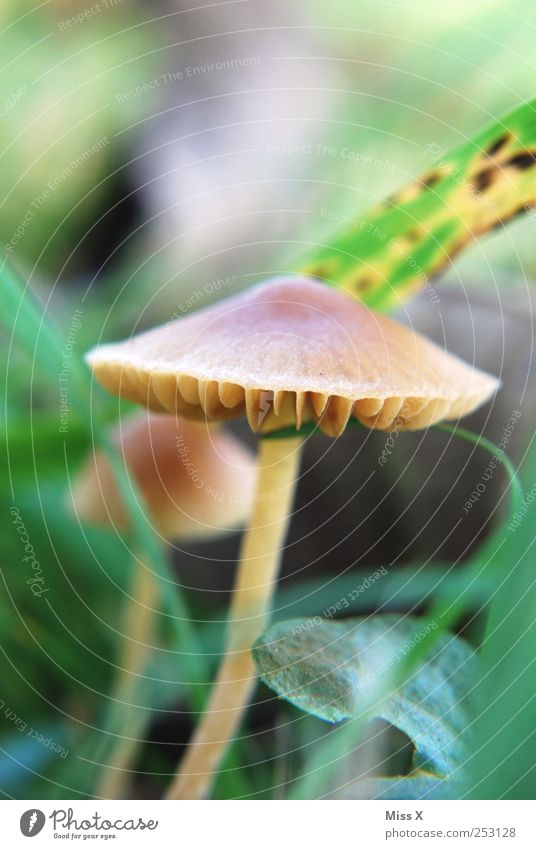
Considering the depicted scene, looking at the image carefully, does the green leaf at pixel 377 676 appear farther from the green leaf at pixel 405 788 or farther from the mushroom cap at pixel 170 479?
the mushroom cap at pixel 170 479

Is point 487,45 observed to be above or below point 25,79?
below

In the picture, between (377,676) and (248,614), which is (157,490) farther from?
(377,676)

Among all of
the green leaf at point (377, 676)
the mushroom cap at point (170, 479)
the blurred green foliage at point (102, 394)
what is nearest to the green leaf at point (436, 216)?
the blurred green foliage at point (102, 394)

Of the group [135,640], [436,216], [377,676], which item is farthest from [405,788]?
[436,216]

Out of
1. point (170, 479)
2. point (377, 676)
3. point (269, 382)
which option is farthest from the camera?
point (170, 479)

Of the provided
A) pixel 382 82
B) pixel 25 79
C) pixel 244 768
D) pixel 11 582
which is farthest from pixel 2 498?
pixel 382 82

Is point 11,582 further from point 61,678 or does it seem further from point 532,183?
point 532,183
